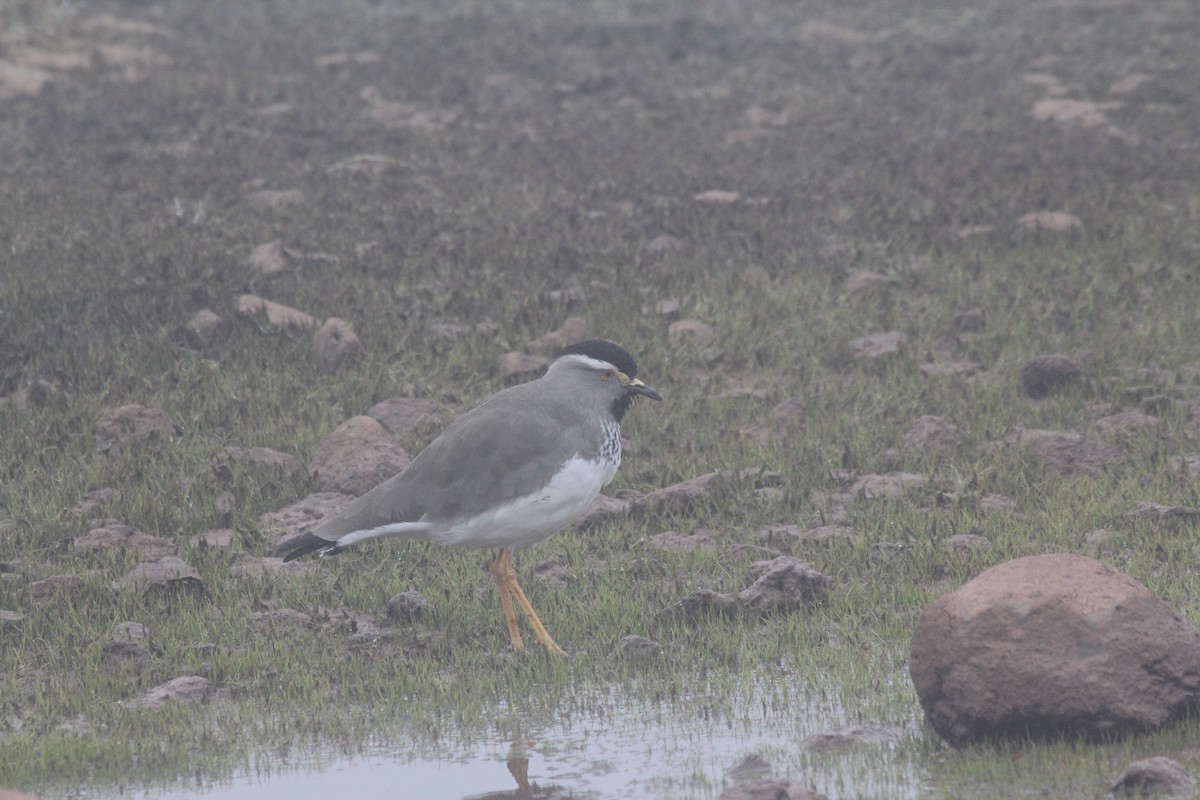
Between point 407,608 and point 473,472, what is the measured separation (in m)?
0.76

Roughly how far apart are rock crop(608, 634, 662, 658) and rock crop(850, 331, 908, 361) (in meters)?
4.52

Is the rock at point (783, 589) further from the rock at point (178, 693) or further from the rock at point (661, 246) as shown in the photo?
the rock at point (661, 246)

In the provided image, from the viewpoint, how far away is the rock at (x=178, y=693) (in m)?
6.84

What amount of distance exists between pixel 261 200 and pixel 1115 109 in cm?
946

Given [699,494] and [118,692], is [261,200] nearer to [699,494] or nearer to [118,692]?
[699,494]

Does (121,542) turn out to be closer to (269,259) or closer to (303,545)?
(303,545)

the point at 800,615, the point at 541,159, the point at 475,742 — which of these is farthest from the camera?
the point at 541,159

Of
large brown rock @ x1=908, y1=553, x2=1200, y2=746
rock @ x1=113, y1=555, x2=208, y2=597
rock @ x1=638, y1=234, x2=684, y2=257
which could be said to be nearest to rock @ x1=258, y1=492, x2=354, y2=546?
rock @ x1=113, y1=555, x2=208, y2=597

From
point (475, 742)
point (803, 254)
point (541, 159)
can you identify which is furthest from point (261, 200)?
point (475, 742)

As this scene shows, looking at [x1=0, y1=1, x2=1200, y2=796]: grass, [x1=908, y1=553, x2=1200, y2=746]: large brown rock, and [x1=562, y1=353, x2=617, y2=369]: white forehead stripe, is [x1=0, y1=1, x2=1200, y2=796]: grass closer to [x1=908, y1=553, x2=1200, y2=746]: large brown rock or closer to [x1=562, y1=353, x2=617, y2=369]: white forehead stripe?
[x1=908, y1=553, x2=1200, y2=746]: large brown rock

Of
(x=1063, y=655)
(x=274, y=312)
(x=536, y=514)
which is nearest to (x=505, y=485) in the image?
(x=536, y=514)

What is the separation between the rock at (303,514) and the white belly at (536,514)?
5.21ft

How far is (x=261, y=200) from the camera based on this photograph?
15.2 meters

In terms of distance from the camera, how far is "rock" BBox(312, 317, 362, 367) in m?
11.3
